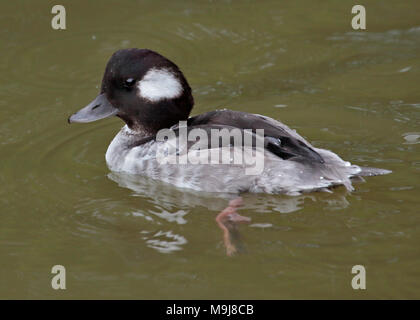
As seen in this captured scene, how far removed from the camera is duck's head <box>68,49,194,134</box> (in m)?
6.98

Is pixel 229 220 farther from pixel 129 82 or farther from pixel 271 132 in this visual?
pixel 129 82

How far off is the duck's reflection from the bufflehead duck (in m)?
0.08

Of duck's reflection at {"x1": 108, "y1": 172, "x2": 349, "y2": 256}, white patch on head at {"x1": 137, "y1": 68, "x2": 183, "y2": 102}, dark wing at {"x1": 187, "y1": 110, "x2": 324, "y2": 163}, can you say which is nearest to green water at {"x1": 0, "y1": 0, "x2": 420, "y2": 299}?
duck's reflection at {"x1": 108, "y1": 172, "x2": 349, "y2": 256}

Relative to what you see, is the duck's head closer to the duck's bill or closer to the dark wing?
the duck's bill

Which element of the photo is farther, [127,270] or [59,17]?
[59,17]

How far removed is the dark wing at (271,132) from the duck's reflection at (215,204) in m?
0.37

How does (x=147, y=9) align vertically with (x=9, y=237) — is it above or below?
above

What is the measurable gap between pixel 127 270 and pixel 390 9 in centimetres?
700

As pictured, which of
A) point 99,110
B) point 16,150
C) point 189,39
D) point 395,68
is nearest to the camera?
point 99,110

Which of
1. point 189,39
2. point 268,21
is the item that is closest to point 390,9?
point 268,21

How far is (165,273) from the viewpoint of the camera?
5.43 meters

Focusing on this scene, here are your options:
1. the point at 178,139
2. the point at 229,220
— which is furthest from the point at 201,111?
the point at 229,220

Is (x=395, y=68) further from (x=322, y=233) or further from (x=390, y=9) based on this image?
(x=322, y=233)

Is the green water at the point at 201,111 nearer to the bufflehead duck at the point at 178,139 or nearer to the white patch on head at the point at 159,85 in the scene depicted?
the bufflehead duck at the point at 178,139
